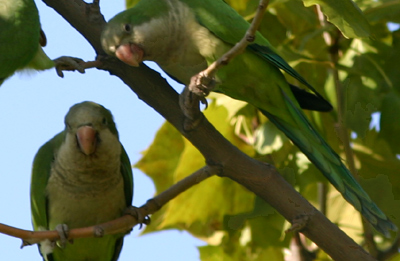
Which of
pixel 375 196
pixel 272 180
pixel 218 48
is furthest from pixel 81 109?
pixel 375 196

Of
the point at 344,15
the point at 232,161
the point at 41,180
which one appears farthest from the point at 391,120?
the point at 41,180

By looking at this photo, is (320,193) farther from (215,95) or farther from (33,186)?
(33,186)

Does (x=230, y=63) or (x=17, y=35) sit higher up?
(x=17, y=35)

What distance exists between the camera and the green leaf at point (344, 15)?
144 centimetres

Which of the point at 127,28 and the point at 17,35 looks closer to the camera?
the point at 127,28

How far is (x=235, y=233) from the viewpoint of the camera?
105 inches

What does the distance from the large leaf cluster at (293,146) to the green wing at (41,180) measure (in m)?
0.53

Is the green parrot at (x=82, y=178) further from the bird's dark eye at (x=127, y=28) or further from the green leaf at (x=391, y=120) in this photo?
the green leaf at (x=391, y=120)

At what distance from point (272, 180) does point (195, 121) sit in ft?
0.94

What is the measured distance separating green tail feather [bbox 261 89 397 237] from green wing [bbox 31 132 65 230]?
31.9 inches

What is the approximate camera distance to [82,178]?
2.13 m

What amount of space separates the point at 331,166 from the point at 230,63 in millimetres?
495

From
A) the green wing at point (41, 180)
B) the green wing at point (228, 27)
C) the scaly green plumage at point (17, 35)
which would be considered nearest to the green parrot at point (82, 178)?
the green wing at point (41, 180)

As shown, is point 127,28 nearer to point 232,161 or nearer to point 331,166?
point 232,161
